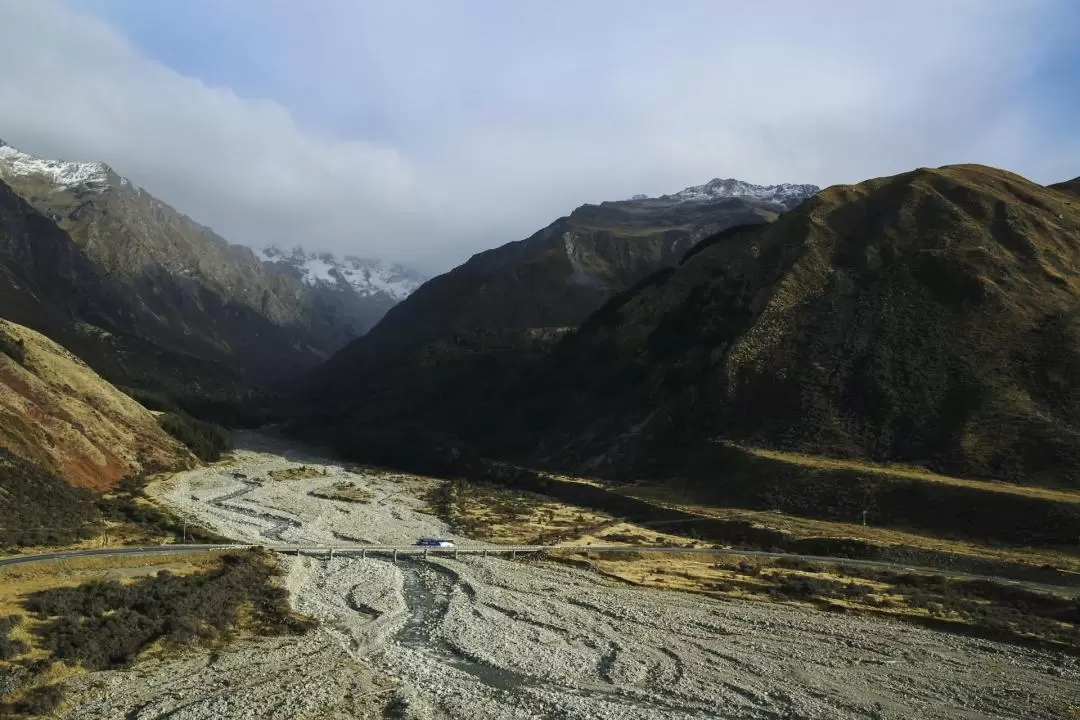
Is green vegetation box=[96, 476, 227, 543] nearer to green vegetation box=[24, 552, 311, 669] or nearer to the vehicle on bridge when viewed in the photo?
green vegetation box=[24, 552, 311, 669]

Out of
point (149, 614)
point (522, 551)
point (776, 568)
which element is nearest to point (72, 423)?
point (522, 551)

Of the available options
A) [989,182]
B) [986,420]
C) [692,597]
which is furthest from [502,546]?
[989,182]

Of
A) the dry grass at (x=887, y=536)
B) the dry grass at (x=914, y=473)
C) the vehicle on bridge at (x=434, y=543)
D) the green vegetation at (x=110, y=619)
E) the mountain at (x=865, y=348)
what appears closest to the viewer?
the green vegetation at (x=110, y=619)

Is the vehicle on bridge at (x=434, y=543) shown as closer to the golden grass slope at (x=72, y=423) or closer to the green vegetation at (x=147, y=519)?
the green vegetation at (x=147, y=519)

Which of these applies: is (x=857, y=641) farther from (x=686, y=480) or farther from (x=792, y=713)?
(x=686, y=480)

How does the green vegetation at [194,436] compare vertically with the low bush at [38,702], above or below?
above

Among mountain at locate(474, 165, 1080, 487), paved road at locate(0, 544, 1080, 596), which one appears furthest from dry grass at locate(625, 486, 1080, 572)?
mountain at locate(474, 165, 1080, 487)

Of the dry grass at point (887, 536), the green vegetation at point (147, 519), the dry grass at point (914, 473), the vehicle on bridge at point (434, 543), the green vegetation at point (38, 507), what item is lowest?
the green vegetation at point (147, 519)

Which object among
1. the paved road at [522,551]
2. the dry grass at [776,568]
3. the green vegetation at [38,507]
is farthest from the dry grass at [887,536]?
the green vegetation at [38,507]
